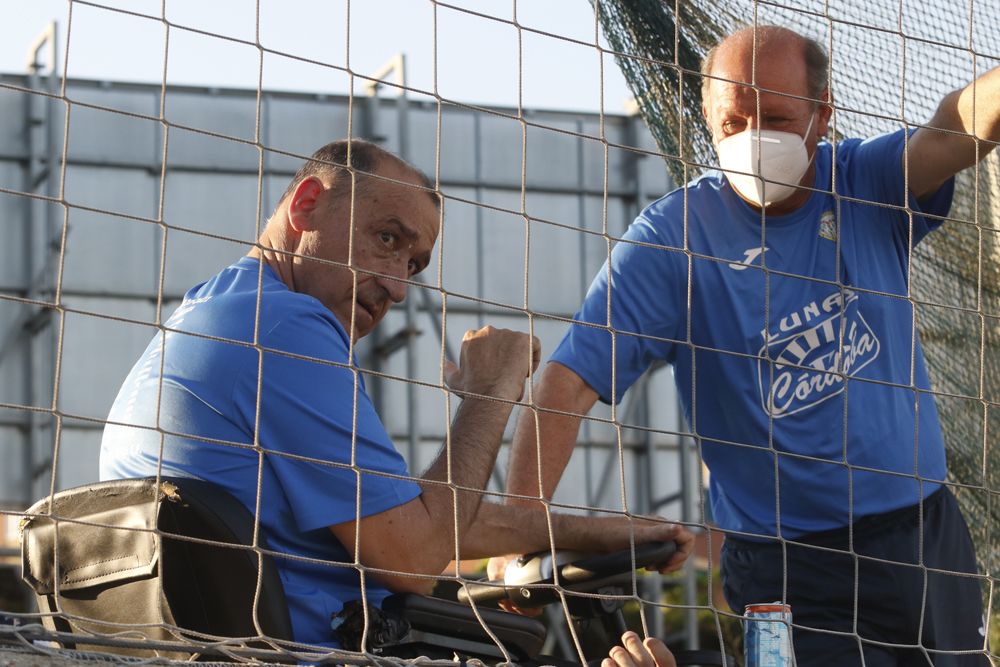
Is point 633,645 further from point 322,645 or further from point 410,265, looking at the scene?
point 410,265

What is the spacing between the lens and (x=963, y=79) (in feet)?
11.4

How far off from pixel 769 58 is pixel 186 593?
1.64 metres

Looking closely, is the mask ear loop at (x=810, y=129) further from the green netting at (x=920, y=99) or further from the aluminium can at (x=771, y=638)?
the aluminium can at (x=771, y=638)

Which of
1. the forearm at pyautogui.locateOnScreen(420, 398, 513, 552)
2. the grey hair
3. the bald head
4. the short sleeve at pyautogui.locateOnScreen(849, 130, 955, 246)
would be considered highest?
the bald head

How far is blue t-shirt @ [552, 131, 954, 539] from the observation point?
2.91 meters

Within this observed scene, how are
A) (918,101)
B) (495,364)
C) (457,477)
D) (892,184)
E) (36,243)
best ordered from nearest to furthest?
(457,477)
(495,364)
(892,184)
(918,101)
(36,243)

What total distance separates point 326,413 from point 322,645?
1.08 ft

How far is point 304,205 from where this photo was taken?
105 inches

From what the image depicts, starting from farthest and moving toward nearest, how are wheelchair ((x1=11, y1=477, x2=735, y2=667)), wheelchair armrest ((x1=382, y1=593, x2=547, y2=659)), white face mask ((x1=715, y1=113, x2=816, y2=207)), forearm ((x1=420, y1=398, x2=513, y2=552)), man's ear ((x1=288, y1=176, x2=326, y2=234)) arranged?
white face mask ((x1=715, y1=113, x2=816, y2=207)) < man's ear ((x1=288, y1=176, x2=326, y2=234)) < forearm ((x1=420, y1=398, x2=513, y2=552)) < wheelchair armrest ((x1=382, y1=593, x2=547, y2=659)) < wheelchair ((x1=11, y1=477, x2=735, y2=667))

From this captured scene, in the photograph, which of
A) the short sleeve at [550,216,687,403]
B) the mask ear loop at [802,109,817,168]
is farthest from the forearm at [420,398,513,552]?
the mask ear loop at [802,109,817,168]

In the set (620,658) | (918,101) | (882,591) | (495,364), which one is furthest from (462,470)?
(918,101)

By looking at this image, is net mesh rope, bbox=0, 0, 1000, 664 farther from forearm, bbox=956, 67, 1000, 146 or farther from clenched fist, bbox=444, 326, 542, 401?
clenched fist, bbox=444, 326, 542, 401

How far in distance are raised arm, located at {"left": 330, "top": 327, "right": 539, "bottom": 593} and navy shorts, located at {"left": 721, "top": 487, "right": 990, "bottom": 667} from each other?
678 mm

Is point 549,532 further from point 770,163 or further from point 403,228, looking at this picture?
point 770,163
